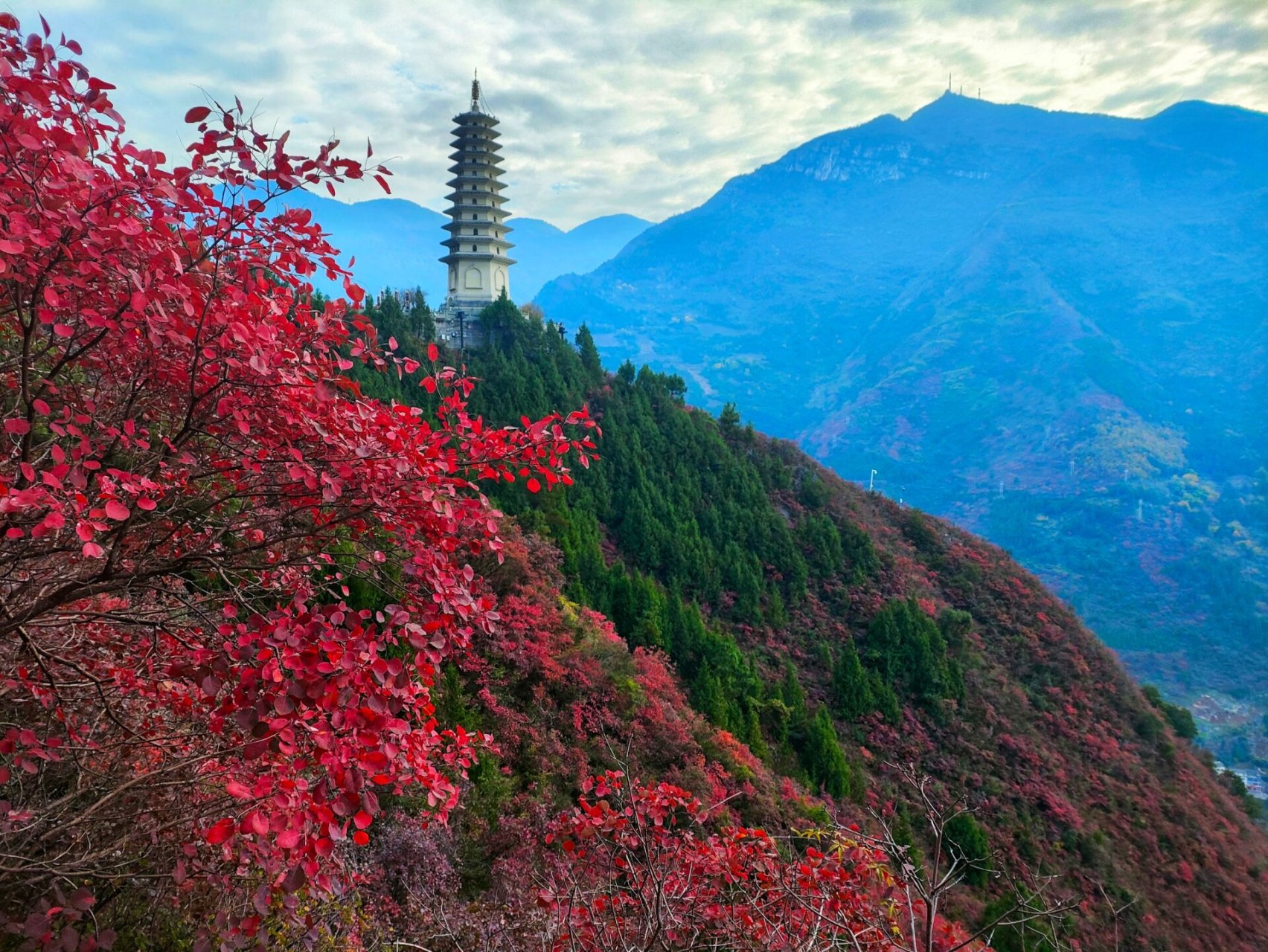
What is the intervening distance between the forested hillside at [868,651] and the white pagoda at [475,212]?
12.7ft

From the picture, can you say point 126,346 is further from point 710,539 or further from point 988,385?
point 988,385

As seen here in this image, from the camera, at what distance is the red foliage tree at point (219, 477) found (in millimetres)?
2150

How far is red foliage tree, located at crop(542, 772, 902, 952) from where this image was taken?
359 centimetres

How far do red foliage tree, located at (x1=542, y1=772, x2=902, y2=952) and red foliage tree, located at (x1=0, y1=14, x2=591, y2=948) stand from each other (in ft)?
3.84

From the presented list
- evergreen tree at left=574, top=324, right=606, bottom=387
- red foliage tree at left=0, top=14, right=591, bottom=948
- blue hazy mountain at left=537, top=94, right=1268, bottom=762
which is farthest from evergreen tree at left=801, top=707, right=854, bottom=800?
blue hazy mountain at left=537, top=94, right=1268, bottom=762

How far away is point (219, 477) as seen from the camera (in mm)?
3412

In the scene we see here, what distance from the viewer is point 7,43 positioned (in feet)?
7.35

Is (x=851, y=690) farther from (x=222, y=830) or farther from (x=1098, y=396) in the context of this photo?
(x=1098, y=396)

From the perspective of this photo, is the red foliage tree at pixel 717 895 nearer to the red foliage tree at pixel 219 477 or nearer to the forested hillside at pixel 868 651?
the red foliage tree at pixel 219 477

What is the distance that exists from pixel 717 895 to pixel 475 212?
111ft

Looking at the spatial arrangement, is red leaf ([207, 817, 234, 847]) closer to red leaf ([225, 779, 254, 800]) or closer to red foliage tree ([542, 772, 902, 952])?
red leaf ([225, 779, 254, 800])

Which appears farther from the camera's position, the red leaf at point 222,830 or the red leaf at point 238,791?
the red leaf at point 238,791

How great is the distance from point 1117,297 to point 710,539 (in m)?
184

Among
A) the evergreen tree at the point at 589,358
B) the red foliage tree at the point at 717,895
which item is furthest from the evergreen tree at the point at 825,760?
the evergreen tree at the point at 589,358
